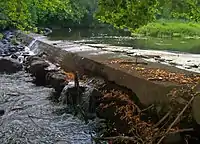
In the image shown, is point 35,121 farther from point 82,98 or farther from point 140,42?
point 140,42

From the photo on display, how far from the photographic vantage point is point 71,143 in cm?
771

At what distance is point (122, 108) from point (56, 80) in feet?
14.9

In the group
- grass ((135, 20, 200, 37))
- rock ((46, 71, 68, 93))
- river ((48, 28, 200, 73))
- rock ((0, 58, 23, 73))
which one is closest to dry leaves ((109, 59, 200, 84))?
river ((48, 28, 200, 73))

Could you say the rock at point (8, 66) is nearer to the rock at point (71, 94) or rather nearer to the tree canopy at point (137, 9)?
the rock at point (71, 94)

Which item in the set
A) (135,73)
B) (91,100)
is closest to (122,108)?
(135,73)

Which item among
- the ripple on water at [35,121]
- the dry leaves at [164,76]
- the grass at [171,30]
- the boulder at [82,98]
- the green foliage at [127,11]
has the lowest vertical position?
the ripple on water at [35,121]

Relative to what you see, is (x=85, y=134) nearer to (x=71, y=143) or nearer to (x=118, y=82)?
(x=71, y=143)

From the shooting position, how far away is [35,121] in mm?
9156

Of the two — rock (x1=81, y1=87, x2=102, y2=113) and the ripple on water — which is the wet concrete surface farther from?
the ripple on water

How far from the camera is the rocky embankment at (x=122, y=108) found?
597 centimetres

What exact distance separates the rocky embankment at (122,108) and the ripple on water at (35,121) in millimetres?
490

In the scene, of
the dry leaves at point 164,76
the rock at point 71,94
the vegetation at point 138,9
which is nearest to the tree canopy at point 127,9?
the vegetation at point 138,9

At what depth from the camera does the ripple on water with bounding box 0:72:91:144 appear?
797 cm

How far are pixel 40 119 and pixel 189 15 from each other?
457 cm
